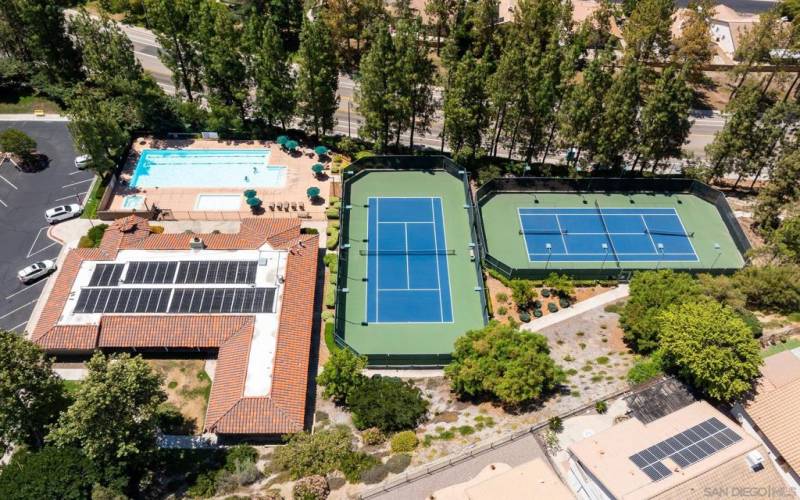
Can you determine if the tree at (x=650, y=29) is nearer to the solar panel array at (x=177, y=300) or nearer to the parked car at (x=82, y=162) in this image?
the solar panel array at (x=177, y=300)

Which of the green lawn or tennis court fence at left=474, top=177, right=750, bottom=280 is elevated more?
the green lawn

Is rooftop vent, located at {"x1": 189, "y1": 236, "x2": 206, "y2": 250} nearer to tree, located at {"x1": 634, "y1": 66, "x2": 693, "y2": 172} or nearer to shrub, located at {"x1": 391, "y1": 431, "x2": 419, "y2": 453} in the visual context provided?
shrub, located at {"x1": 391, "y1": 431, "x2": 419, "y2": 453}

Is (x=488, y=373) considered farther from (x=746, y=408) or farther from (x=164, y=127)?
(x=164, y=127)

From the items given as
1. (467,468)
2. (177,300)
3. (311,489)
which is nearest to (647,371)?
(467,468)

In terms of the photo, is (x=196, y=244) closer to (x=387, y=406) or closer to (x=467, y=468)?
(x=387, y=406)

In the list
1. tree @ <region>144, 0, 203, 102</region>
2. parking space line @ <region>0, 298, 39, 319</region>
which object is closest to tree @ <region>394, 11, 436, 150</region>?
tree @ <region>144, 0, 203, 102</region>

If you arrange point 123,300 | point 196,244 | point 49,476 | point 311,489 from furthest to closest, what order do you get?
point 196,244, point 123,300, point 311,489, point 49,476
